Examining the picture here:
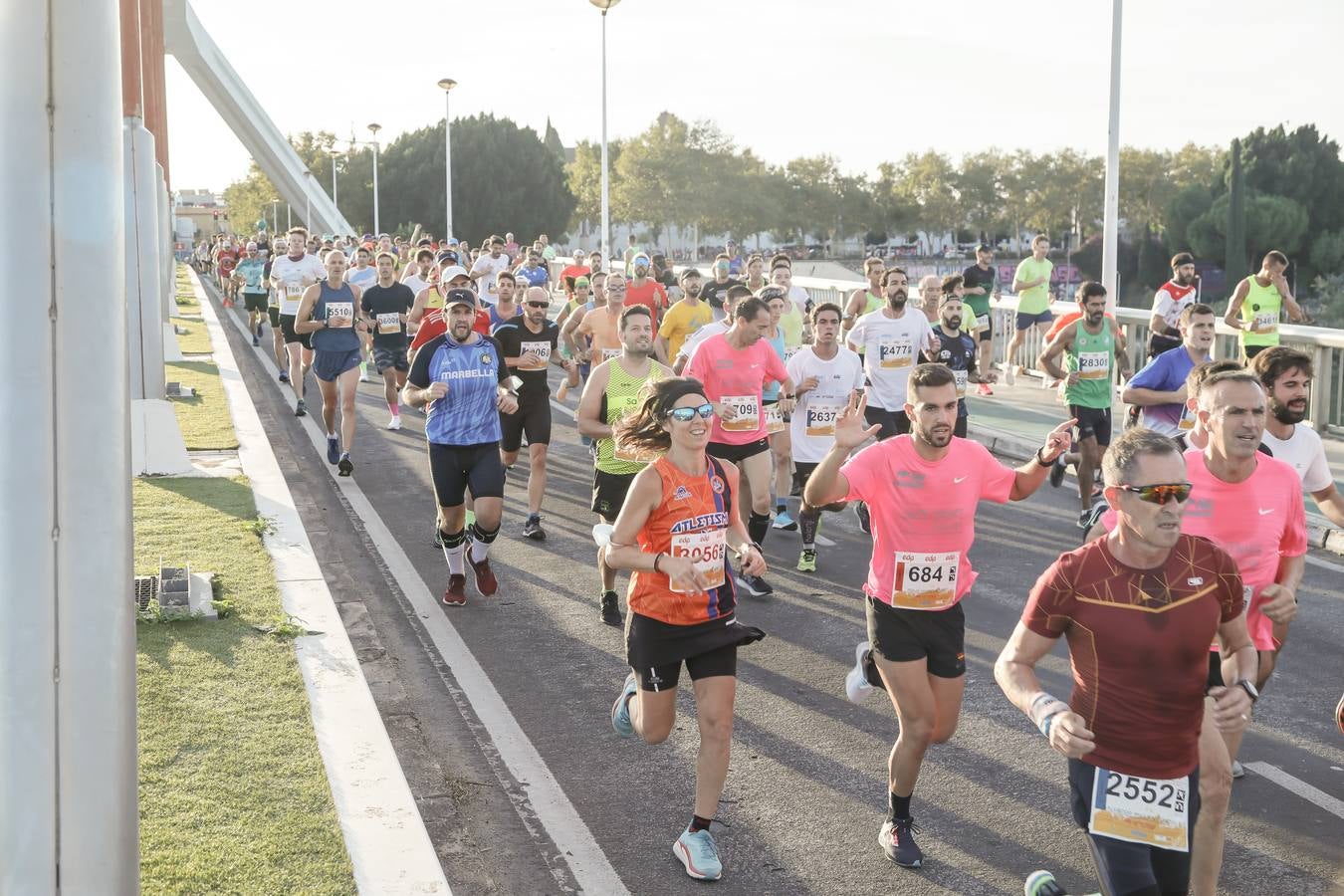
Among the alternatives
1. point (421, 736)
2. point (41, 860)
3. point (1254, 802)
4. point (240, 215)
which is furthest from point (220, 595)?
point (240, 215)

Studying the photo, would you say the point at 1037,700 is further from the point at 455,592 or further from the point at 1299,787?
the point at 455,592

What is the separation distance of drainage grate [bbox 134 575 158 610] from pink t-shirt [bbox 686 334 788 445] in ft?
11.9

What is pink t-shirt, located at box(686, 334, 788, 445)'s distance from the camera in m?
10.2

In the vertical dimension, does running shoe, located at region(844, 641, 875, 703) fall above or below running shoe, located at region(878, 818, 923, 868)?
above

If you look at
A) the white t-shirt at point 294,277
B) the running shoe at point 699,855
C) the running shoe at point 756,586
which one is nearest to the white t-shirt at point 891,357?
the running shoe at point 756,586

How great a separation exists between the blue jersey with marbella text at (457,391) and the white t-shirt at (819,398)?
2.51m

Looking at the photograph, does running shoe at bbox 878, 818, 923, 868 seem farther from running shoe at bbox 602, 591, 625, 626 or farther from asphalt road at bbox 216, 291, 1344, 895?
running shoe at bbox 602, 591, 625, 626

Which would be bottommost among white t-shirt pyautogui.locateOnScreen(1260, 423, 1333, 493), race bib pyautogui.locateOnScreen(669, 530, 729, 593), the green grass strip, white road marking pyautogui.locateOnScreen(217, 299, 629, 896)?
white road marking pyautogui.locateOnScreen(217, 299, 629, 896)

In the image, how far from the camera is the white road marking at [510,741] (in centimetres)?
557

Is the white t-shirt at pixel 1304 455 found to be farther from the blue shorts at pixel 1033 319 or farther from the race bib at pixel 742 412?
the blue shorts at pixel 1033 319

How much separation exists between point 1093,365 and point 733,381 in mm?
3489

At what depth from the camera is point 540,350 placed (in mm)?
12031

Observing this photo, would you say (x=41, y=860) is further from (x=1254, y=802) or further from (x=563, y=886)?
(x=1254, y=802)

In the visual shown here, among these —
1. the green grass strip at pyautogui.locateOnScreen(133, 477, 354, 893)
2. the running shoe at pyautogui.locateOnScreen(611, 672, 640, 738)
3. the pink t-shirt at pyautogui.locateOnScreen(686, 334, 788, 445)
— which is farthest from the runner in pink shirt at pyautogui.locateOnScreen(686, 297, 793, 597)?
the running shoe at pyautogui.locateOnScreen(611, 672, 640, 738)
